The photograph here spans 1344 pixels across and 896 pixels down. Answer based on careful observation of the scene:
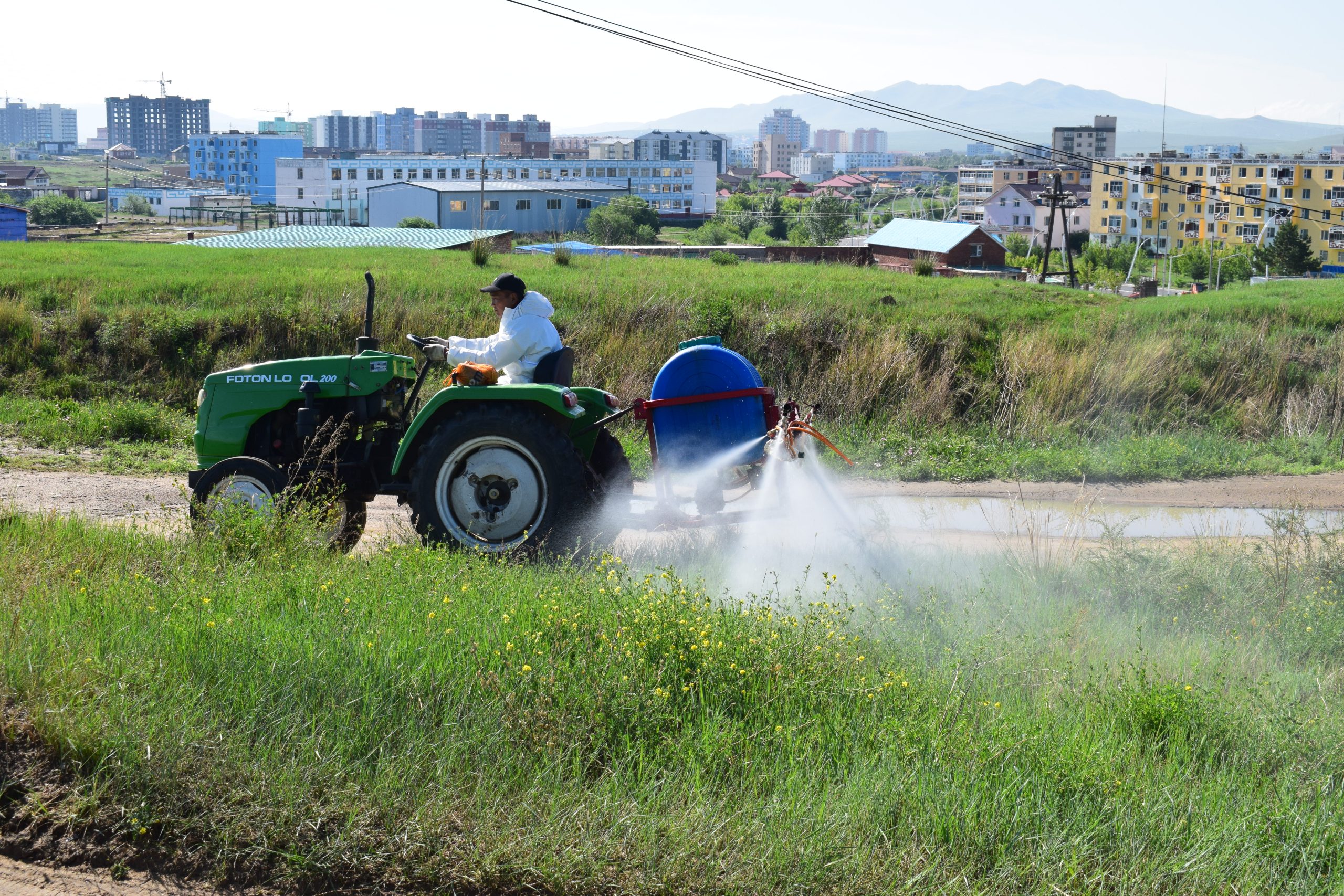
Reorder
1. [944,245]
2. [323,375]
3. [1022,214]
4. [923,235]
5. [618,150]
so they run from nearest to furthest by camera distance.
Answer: [323,375] < [944,245] < [923,235] < [1022,214] < [618,150]

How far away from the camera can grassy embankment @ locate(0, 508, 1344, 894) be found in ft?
12.0

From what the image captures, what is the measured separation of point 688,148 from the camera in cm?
18262

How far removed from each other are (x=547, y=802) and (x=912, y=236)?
69.1m

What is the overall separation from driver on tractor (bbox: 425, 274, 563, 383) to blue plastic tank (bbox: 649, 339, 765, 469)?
841 mm

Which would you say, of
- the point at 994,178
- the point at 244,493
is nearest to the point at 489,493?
the point at 244,493

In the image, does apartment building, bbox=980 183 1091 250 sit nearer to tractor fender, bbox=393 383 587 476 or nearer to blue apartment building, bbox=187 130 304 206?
blue apartment building, bbox=187 130 304 206

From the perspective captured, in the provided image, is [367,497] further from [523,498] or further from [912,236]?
[912,236]

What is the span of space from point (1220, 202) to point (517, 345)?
122 meters

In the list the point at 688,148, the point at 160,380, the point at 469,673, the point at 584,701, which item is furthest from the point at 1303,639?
the point at 688,148

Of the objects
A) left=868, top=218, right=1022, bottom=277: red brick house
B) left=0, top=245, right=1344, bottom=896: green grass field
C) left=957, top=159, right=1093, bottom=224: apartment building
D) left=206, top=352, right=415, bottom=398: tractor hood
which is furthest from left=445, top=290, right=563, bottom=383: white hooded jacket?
left=957, top=159, right=1093, bottom=224: apartment building

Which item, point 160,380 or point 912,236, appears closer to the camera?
point 160,380

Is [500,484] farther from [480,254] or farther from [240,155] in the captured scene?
[240,155]

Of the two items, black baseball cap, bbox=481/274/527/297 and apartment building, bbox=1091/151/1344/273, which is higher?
apartment building, bbox=1091/151/1344/273

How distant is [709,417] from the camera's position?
753cm
